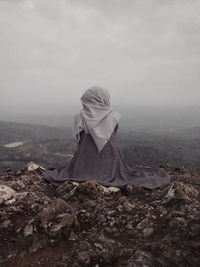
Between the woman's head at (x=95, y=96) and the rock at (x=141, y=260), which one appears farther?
the woman's head at (x=95, y=96)

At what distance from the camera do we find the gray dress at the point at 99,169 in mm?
6844

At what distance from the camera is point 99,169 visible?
700 cm

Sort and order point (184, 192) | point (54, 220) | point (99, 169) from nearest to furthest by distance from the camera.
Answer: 1. point (54, 220)
2. point (184, 192)
3. point (99, 169)

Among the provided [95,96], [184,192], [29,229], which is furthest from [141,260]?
[95,96]

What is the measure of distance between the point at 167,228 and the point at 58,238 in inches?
68.8

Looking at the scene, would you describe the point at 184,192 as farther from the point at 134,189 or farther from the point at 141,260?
the point at 141,260

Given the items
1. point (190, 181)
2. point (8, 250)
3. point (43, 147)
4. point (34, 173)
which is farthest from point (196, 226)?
point (43, 147)

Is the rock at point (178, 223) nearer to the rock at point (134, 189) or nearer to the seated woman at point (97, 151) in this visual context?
the rock at point (134, 189)

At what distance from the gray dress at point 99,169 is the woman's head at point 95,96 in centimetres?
84

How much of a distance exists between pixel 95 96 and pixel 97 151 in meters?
1.47

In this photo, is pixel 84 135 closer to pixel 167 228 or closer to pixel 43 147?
pixel 167 228

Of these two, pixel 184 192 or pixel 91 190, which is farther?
pixel 91 190

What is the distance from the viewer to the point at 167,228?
4.39 meters

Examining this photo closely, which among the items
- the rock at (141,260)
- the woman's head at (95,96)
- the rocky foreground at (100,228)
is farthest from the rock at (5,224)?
the woman's head at (95,96)
